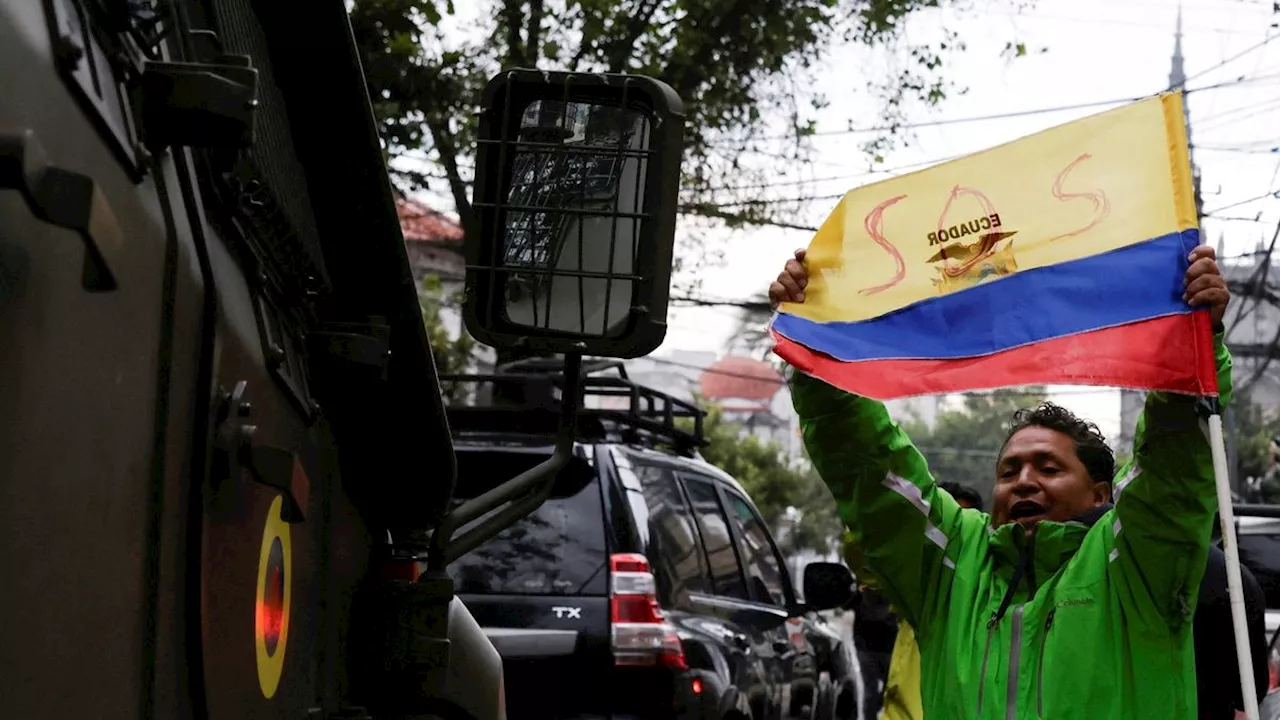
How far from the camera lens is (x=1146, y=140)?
3332 mm

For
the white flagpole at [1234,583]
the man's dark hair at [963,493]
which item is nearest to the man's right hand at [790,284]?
the white flagpole at [1234,583]

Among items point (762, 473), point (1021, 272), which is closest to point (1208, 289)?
point (1021, 272)

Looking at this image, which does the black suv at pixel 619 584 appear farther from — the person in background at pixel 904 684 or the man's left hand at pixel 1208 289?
the man's left hand at pixel 1208 289

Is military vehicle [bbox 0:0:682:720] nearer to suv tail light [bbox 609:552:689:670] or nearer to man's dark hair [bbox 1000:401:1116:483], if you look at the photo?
man's dark hair [bbox 1000:401:1116:483]

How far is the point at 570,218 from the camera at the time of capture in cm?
269

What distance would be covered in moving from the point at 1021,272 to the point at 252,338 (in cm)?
198

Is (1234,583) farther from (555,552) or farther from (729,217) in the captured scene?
(729,217)

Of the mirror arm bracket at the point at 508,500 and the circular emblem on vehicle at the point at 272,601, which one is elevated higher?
the mirror arm bracket at the point at 508,500

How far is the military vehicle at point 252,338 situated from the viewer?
1.21 m

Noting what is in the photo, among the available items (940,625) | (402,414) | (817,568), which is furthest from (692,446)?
(402,414)

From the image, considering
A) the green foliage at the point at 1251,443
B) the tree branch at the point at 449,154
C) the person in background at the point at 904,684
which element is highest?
the green foliage at the point at 1251,443

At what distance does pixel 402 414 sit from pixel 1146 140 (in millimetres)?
1739

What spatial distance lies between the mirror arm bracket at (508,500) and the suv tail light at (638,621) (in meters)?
2.80

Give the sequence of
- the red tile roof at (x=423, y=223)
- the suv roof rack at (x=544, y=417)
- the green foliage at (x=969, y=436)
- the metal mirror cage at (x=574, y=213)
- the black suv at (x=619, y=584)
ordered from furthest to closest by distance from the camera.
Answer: the green foliage at (x=969, y=436)
the red tile roof at (x=423, y=223)
the suv roof rack at (x=544, y=417)
the black suv at (x=619, y=584)
the metal mirror cage at (x=574, y=213)
